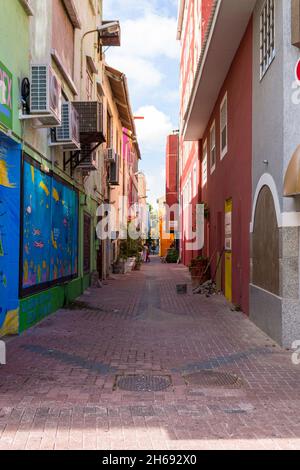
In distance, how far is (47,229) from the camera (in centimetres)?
995

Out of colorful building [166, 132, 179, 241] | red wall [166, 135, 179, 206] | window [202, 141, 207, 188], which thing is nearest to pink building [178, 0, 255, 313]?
window [202, 141, 207, 188]

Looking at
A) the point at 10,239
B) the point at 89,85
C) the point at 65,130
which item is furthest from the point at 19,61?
the point at 89,85

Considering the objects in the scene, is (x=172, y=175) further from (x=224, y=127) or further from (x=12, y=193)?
(x=12, y=193)

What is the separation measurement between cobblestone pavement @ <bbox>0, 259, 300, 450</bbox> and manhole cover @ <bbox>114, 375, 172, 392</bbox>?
0.08 meters

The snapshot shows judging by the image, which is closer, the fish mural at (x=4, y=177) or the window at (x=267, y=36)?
the fish mural at (x=4, y=177)

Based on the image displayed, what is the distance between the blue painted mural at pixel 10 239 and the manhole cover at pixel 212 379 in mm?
3352

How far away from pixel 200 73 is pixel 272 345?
331 inches

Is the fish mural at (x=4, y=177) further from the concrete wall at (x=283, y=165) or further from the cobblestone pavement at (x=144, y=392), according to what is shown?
the concrete wall at (x=283, y=165)

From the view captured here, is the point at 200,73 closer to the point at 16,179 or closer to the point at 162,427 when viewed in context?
the point at 16,179

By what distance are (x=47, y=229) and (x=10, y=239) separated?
6.61 feet

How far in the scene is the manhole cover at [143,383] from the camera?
5391 millimetres

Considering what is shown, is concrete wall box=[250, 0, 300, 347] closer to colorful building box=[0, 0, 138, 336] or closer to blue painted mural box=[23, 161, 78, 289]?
colorful building box=[0, 0, 138, 336]

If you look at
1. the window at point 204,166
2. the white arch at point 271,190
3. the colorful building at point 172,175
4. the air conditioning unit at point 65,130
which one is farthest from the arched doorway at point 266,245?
the colorful building at point 172,175

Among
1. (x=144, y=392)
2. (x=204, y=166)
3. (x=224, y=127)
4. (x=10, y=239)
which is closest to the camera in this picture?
(x=144, y=392)
